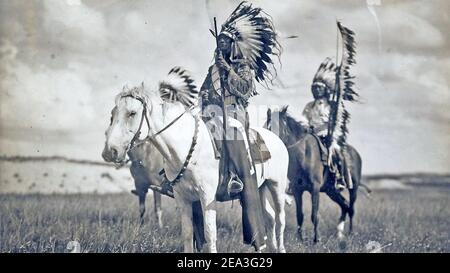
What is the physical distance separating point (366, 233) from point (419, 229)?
23.4 inches

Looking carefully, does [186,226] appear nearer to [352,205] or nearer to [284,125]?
[284,125]

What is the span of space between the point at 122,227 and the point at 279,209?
152 cm

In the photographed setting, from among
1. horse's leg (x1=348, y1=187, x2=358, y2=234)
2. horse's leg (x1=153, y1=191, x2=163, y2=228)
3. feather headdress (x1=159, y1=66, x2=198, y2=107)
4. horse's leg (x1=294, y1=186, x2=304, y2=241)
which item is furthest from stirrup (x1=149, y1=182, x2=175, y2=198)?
horse's leg (x1=348, y1=187, x2=358, y2=234)

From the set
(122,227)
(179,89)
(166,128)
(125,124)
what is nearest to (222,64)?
(179,89)

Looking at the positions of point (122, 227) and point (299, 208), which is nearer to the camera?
point (122, 227)

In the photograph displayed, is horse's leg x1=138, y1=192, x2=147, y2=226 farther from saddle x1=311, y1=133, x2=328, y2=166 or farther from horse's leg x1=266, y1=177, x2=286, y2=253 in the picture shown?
saddle x1=311, y1=133, x2=328, y2=166

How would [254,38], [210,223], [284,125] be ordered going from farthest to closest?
[284,125] < [254,38] < [210,223]

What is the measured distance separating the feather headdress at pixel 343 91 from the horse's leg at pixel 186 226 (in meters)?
1.72

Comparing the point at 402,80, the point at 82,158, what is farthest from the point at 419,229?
the point at 82,158

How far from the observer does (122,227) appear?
6.95 m

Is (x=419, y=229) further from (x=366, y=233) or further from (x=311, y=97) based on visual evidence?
(x=311, y=97)

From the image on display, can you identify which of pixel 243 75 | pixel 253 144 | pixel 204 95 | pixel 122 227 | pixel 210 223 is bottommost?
pixel 122 227

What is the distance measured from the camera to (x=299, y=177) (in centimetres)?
711

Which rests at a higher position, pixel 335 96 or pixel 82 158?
pixel 335 96
